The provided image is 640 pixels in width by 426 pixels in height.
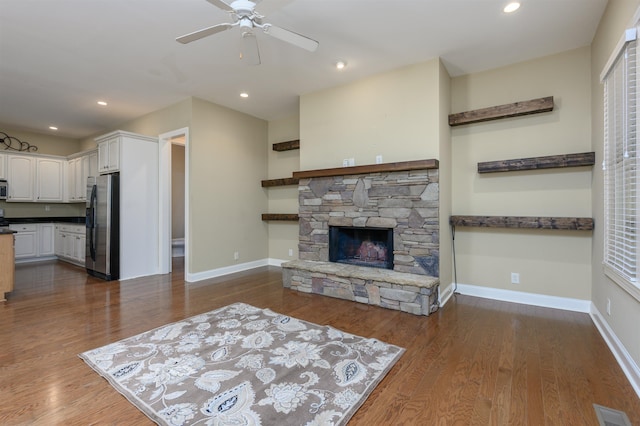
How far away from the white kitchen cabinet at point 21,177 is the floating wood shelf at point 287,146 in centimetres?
544

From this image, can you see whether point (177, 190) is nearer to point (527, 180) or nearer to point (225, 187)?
point (225, 187)

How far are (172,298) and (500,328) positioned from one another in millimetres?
3824

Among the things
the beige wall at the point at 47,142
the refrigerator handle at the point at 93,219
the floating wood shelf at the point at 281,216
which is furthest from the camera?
the beige wall at the point at 47,142

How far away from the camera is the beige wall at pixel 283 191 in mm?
5828

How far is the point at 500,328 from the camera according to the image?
2.94 metres

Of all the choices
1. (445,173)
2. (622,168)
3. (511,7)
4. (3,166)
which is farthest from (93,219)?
(622,168)

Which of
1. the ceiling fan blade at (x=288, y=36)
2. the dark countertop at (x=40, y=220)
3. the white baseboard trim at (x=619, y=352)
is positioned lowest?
the white baseboard trim at (x=619, y=352)

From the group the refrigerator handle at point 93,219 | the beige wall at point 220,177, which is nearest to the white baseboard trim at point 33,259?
the refrigerator handle at point 93,219

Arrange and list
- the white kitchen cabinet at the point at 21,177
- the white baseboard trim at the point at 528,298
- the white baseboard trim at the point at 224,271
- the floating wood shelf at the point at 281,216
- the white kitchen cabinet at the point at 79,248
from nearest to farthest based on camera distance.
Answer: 1. the white baseboard trim at the point at 528,298
2. the white baseboard trim at the point at 224,271
3. the floating wood shelf at the point at 281,216
4. the white kitchen cabinet at the point at 79,248
5. the white kitchen cabinet at the point at 21,177

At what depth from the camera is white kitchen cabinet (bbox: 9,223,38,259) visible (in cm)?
630

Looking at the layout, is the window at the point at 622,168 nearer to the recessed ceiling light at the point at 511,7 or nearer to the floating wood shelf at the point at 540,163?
the floating wood shelf at the point at 540,163

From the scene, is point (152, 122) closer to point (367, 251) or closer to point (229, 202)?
point (229, 202)

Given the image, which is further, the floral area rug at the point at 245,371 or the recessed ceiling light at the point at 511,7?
the recessed ceiling light at the point at 511,7

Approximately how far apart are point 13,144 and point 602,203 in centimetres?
1019
